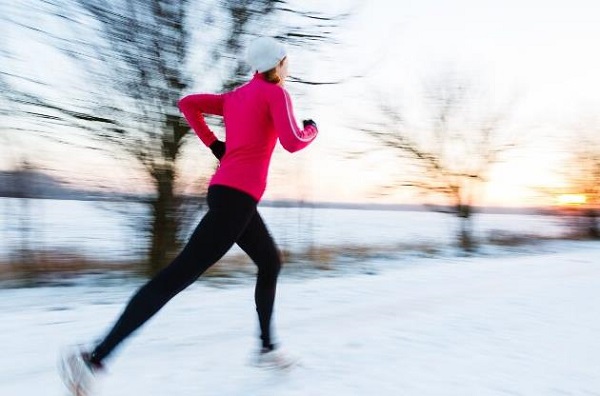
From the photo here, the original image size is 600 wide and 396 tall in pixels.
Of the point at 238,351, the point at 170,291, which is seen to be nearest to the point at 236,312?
the point at 238,351

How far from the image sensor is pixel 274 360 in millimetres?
2395

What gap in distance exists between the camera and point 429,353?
2742 mm

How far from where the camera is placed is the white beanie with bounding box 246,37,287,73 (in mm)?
2195

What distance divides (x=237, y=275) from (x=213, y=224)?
4.25 m

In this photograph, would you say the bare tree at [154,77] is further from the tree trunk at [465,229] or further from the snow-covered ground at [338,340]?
the tree trunk at [465,229]

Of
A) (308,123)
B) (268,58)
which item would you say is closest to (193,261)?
(308,123)

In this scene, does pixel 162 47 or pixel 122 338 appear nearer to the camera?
pixel 122 338

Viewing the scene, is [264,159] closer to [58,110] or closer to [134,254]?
[58,110]

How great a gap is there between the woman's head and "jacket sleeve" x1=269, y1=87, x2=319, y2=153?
0.14 metres

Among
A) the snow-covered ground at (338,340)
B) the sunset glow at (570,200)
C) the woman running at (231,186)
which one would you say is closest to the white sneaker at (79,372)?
the woman running at (231,186)

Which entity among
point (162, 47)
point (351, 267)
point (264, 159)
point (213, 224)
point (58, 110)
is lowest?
point (351, 267)

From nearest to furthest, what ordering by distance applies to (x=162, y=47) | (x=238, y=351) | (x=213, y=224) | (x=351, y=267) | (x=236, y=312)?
(x=213, y=224)
(x=238, y=351)
(x=236, y=312)
(x=162, y=47)
(x=351, y=267)

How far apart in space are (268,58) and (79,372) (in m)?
1.50

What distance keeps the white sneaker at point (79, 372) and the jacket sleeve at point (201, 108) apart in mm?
1092
